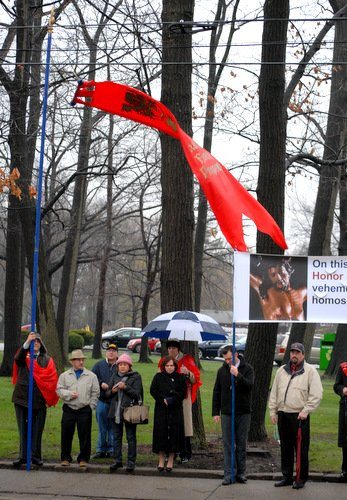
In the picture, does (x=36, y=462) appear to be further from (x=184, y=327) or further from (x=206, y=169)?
(x=206, y=169)

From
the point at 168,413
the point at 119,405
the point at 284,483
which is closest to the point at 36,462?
the point at 119,405

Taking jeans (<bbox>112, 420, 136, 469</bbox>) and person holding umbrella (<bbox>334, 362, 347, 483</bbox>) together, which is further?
jeans (<bbox>112, 420, 136, 469</bbox>)

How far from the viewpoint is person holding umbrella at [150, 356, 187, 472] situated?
41.9ft

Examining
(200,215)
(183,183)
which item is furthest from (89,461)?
(200,215)

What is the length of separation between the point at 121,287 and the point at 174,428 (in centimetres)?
6313

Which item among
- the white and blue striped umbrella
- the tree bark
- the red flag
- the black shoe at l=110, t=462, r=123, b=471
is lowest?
the black shoe at l=110, t=462, r=123, b=471

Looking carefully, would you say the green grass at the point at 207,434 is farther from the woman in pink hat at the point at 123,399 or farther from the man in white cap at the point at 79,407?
the man in white cap at the point at 79,407

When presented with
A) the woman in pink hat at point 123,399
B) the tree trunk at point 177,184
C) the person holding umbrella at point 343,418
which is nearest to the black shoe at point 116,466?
the woman in pink hat at point 123,399

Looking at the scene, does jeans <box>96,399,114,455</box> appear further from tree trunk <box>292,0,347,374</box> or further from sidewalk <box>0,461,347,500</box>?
tree trunk <box>292,0,347,374</box>

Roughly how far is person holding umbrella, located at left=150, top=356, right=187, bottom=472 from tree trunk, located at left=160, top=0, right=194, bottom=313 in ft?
5.60

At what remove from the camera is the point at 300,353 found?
12039mm

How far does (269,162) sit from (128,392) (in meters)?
4.95

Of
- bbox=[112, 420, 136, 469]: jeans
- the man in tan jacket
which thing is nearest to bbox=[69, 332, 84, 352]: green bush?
bbox=[112, 420, 136, 469]: jeans

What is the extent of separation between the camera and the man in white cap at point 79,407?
1297cm
